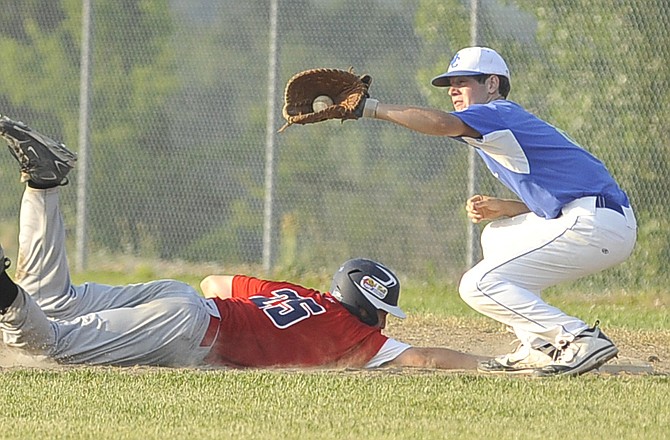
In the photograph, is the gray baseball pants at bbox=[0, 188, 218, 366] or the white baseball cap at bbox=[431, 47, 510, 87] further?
the white baseball cap at bbox=[431, 47, 510, 87]

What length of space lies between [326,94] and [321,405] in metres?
1.91

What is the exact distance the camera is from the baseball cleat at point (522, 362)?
6.54 metres

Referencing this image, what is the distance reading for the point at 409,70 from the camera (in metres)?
12.0

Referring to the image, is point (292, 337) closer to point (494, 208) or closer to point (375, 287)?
point (375, 287)

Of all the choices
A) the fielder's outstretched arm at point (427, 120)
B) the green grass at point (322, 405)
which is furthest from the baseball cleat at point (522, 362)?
the fielder's outstretched arm at point (427, 120)

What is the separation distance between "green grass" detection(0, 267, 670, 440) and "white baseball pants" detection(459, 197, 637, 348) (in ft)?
1.15

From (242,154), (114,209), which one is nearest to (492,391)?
(242,154)

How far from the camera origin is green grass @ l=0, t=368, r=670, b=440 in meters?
4.70

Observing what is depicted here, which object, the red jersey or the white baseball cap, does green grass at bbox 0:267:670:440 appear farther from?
the white baseball cap

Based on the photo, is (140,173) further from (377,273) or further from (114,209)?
(377,273)

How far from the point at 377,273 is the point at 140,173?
671 centimetres

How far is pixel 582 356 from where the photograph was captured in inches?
244

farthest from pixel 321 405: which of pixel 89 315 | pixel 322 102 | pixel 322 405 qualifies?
pixel 322 102

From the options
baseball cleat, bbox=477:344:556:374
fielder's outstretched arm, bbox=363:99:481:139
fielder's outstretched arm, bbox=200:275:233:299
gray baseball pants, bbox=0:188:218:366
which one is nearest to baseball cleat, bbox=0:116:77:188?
gray baseball pants, bbox=0:188:218:366
